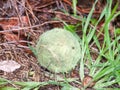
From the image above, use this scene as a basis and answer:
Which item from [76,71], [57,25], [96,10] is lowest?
[76,71]

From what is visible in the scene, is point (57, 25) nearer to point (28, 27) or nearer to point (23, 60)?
point (28, 27)

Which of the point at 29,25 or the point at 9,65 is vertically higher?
the point at 29,25

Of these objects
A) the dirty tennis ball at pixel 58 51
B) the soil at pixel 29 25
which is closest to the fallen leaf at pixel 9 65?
the soil at pixel 29 25

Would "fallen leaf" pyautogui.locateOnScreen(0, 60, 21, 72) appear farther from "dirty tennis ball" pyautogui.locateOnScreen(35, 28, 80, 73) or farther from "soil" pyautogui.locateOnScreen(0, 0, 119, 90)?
"dirty tennis ball" pyautogui.locateOnScreen(35, 28, 80, 73)

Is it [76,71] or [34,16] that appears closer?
[76,71]

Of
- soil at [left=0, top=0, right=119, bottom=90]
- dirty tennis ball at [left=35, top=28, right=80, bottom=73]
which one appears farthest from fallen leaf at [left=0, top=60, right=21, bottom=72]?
dirty tennis ball at [left=35, top=28, right=80, bottom=73]

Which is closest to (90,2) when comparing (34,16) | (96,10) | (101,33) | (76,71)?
(96,10)
